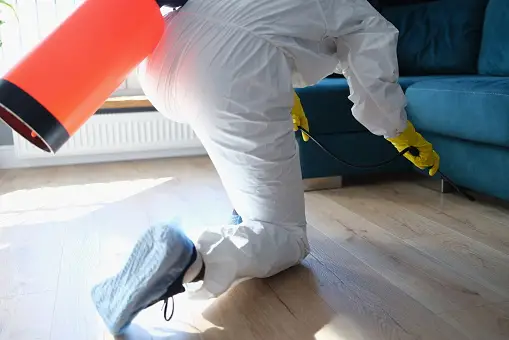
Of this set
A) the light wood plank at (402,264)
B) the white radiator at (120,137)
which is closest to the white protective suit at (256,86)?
the light wood plank at (402,264)

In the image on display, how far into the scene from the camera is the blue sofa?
1.78 meters

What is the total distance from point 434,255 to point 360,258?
19 cm

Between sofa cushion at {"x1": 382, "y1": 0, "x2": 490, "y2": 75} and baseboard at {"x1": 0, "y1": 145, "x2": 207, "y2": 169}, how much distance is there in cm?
127

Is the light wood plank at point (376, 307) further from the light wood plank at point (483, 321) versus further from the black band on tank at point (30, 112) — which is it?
the black band on tank at point (30, 112)

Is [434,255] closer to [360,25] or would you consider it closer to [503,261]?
[503,261]

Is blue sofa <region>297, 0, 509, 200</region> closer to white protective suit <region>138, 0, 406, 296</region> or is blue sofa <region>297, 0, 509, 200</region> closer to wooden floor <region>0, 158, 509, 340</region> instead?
wooden floor <region>0, 158, 509, 340</region>

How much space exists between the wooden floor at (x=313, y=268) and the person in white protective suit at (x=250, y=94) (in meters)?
0.08

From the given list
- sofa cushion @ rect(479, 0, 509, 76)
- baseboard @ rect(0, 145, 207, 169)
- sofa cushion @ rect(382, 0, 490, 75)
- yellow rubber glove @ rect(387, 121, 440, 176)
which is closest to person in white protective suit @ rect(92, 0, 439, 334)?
yellow rubber glove @ rect(387, 121, 440, 176)

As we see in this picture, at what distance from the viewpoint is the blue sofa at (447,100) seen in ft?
5.85

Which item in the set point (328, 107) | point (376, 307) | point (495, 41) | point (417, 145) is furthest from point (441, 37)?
point (376, 307)

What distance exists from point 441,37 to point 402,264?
151cm

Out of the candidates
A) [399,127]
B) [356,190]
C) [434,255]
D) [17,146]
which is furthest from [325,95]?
[17,146]

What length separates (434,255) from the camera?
1.47 meters

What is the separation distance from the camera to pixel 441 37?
8.47 ft
